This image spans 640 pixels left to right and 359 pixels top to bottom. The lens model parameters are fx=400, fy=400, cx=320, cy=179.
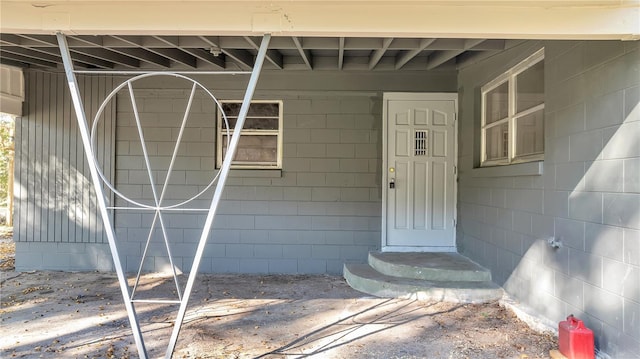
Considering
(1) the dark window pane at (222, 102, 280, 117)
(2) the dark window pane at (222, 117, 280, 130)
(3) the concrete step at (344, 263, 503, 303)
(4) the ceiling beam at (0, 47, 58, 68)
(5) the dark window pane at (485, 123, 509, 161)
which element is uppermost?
Result: (4) the ceiling beam at (0, 47, 58, 68)

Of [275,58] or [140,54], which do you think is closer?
[140,54]

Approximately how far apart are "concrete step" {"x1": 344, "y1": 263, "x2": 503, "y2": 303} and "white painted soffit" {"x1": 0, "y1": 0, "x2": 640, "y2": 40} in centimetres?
255

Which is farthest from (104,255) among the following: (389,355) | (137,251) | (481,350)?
(481,350)

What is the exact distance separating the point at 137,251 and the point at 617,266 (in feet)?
17.1

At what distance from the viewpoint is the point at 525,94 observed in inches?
156

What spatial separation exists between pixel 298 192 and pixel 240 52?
1.90 meters

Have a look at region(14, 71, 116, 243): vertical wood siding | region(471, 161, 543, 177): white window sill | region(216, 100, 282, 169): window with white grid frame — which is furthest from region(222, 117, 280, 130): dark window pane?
region(471, 161, 543, 177): white window sill

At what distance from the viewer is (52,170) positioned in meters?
5.42

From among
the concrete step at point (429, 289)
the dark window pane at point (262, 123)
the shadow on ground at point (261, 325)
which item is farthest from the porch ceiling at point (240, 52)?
the shadow on ground at point (261, 325)

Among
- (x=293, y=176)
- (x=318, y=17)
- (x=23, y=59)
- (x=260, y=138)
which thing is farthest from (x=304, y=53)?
(x=23, y=59)

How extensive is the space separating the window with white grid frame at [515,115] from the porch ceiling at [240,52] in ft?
1.32

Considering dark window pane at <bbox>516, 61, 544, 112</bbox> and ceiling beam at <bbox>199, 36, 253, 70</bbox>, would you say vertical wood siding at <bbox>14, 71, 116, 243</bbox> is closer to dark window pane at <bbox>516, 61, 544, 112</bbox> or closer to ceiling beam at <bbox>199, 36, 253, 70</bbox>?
ceiling beam at <bbox>199, 36, 253, 70</bbox>

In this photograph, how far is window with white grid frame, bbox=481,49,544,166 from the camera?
12.2ft

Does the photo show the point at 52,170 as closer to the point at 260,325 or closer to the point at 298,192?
the point at 298,192
